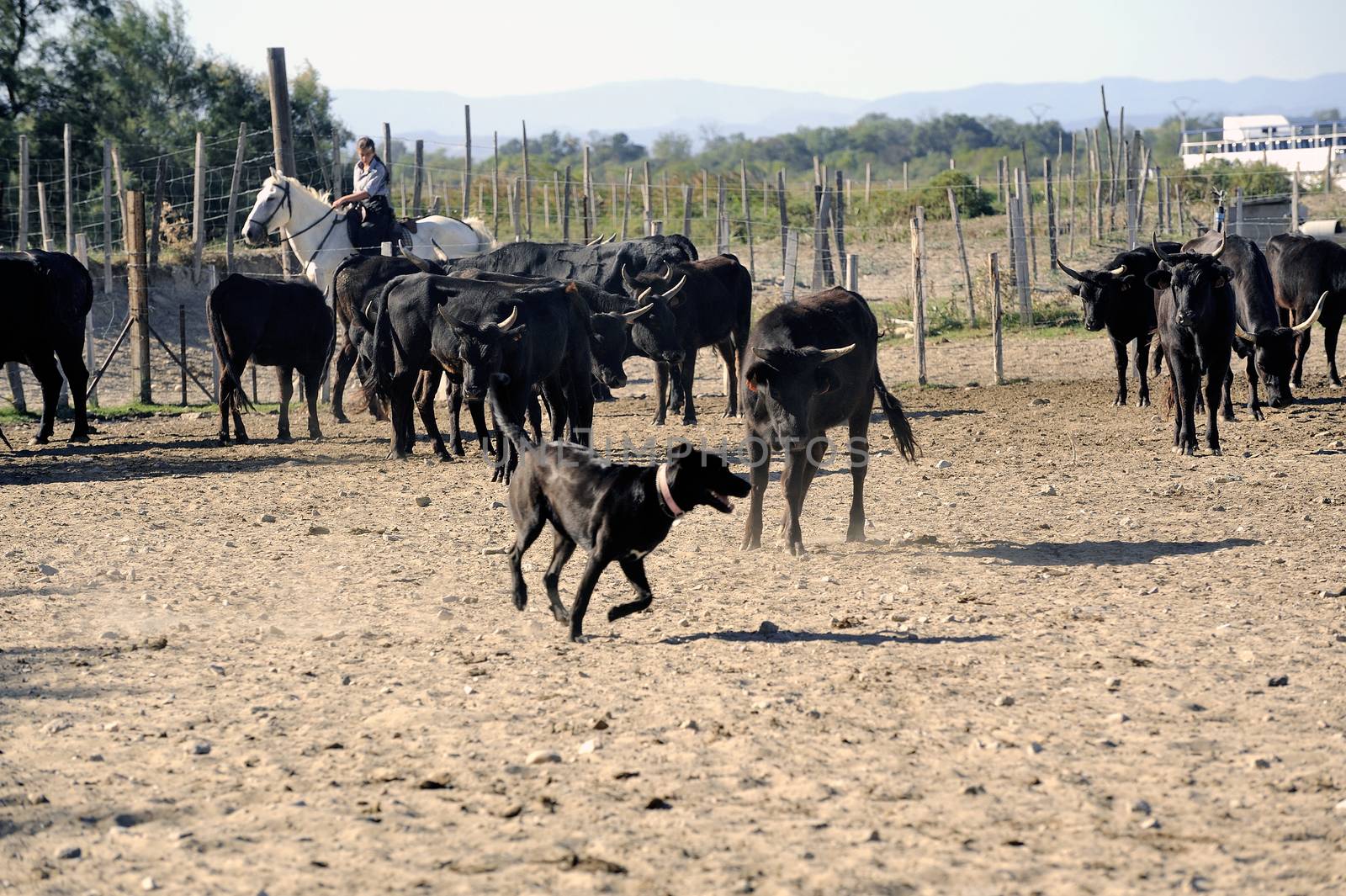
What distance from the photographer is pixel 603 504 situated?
6.40 m

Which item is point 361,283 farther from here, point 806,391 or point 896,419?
point 806,391

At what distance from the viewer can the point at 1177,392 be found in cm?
1200

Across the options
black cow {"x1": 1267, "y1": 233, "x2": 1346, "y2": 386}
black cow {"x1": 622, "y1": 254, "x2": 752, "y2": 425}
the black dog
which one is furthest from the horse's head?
black cow {"x1": 1267, "y1": 233, "x2": 1346, "y2": 386}

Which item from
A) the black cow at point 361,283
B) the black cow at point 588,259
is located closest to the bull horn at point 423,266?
the black cow at point 361,283

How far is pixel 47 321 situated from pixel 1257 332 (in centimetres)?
1142

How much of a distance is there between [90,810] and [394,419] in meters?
7.98

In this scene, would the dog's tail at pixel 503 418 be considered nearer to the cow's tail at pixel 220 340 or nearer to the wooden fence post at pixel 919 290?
the cow's tail at pixel 220 340

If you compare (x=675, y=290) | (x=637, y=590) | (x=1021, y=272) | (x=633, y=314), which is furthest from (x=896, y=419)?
(x=1021, y=272)

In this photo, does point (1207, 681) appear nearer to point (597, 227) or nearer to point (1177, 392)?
point (1177, 392)

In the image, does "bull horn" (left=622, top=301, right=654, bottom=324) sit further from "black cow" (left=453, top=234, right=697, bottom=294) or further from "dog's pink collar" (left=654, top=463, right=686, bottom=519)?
"dog's pink collar" (left=654, top=463, right=686, bottom=519)

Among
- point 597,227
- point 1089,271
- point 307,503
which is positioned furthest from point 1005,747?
Answer: point 597,227

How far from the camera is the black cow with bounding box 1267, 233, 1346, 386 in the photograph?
15.4 m

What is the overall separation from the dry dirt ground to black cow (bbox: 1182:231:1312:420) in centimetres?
375

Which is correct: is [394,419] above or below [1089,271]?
below
